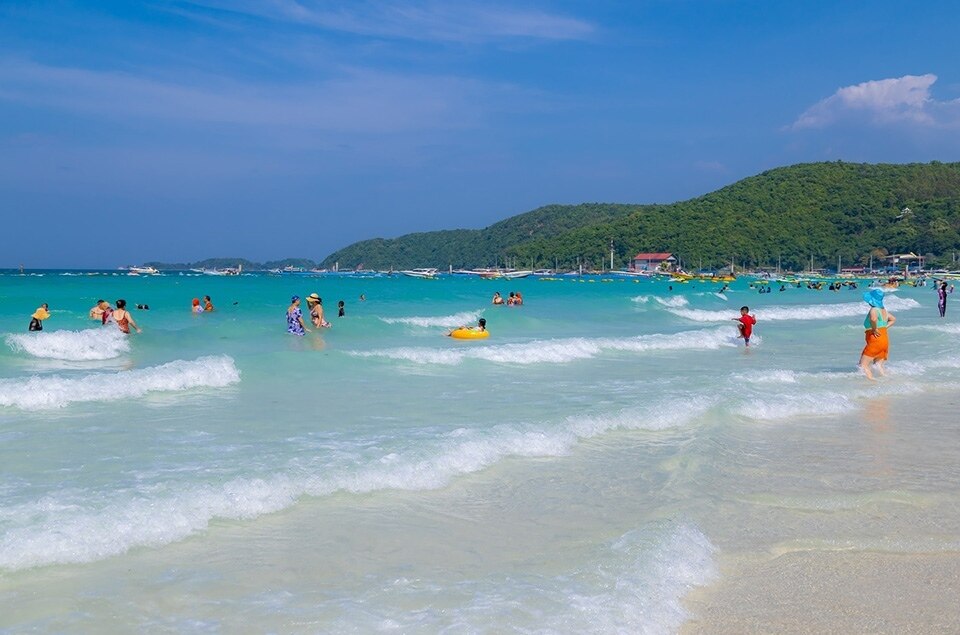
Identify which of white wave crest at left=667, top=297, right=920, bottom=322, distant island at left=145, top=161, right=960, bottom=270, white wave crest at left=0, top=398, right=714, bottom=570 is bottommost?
white wave crest at left=667, top=297, right=920, bottom=322

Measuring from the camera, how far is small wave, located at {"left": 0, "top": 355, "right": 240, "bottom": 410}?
10438mm

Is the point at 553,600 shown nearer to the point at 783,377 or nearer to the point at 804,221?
the point at 783,377

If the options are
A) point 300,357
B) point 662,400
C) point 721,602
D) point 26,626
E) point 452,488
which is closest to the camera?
Answer: point 26,626

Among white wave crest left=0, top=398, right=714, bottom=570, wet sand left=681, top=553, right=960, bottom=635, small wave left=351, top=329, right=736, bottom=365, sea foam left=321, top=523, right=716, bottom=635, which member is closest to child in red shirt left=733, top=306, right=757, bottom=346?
small wave left=351, top=329, right=736, bottom=365

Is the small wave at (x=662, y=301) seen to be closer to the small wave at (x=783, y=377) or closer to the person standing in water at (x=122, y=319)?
the small wave at (x=783, y=377)

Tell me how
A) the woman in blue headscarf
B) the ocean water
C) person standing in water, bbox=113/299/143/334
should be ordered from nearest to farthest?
the ocean water → the woman in blue headscarf → person standing in water, bbox=113/299/143/334

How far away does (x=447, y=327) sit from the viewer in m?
28.5

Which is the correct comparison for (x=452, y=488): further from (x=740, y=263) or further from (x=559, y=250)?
(x=559, y=250)

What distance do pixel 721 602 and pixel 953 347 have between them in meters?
19.6

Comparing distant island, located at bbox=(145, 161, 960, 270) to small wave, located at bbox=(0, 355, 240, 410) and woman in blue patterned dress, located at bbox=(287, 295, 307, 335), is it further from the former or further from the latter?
small wave, located at bbox=(0, 355, 240, 410)

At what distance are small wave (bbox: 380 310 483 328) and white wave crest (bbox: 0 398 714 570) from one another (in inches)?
741

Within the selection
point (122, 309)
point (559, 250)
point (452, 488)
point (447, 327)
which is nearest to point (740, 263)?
point (559, 250)

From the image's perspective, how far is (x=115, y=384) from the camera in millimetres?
11602

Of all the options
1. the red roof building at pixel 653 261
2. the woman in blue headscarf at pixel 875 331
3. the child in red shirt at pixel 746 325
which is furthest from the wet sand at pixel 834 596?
the red roof building at pixel 653 261
